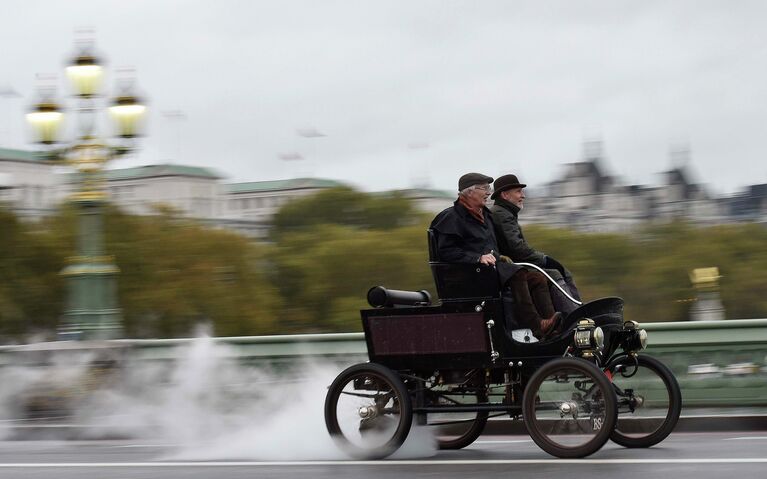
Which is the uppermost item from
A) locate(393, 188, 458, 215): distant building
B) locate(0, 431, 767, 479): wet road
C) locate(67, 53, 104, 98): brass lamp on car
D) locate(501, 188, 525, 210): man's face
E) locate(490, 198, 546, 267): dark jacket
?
locate(393, 188, 458, 215): distant building

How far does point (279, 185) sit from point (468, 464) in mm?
131151

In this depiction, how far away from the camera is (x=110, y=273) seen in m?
16.5

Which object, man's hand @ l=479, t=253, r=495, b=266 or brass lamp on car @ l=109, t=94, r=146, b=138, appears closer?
man's hand @ l=479, t=253, r=495, b=266

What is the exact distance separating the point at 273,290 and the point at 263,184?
76.8 m

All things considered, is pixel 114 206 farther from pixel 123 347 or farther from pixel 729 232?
pixel 729 232

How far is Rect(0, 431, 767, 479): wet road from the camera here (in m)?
7.32

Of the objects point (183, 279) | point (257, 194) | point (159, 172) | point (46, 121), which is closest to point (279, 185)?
point (257, 194)

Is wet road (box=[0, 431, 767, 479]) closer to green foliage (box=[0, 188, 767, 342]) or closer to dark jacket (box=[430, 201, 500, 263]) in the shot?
dark jacket (box=[430, 201, 500, 263])

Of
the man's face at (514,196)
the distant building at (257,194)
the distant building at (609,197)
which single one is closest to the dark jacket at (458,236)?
the man's face at (514,196)

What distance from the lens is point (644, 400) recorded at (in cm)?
840

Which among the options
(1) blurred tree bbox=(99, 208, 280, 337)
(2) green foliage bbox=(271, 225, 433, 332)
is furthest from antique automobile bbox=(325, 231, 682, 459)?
(2) green foliage bbox=(271, 225, 433, 332)

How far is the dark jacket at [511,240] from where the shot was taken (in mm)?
8359

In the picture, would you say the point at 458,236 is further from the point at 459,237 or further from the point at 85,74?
the point at 85,74

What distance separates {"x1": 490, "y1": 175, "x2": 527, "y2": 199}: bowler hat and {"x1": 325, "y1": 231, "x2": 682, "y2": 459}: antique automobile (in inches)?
24.3
